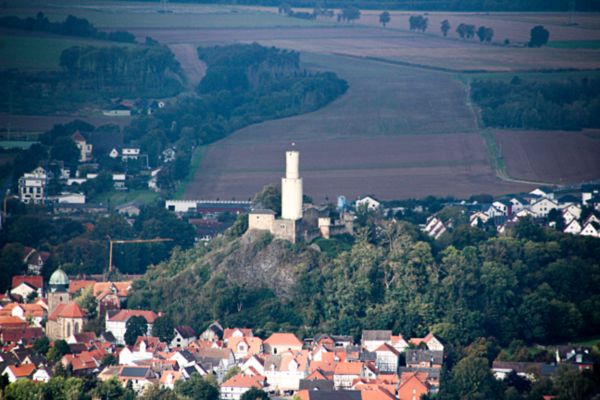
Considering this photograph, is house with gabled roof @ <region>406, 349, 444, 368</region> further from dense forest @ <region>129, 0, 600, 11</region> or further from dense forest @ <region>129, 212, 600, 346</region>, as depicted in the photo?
dense forest @ <region>129, 0, 600, 11</region>

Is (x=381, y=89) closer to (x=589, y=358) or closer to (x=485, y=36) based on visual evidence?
(x=485, y=36)

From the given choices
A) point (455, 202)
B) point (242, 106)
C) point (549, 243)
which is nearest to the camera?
point (549, 243)

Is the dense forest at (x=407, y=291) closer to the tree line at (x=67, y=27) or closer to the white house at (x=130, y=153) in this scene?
the white house at (x=130, y=153)

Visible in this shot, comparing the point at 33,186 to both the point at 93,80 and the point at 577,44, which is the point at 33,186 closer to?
the point at 93,80

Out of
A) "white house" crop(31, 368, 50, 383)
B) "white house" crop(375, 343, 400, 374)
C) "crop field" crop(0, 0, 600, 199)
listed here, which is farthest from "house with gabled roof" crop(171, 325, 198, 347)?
"crop field" crop(0, 0, 600, 199)

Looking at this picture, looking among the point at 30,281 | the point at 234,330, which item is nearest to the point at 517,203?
the point at 30,281

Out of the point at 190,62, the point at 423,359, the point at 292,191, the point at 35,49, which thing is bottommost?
the point at 190,62

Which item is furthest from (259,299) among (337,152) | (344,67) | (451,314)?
(344,67)
